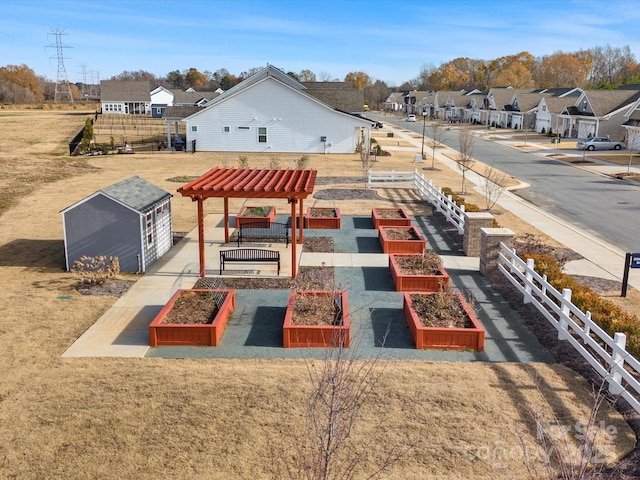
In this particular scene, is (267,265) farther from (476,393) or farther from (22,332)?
(476,393)

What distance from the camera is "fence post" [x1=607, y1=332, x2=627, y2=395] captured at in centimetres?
958

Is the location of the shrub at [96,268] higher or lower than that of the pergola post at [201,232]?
lower

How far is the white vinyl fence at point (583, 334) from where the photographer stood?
9.55m

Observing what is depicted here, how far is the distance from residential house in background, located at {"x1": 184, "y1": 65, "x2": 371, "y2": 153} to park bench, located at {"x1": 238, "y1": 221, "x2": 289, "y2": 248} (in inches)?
1084

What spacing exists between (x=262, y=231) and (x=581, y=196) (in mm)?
19149

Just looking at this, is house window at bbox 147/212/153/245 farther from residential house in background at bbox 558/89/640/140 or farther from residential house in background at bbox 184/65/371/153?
residential house in background at bbox 558/89/640/140

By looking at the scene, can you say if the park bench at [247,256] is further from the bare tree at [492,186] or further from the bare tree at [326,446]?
the bare tree at [492,186]

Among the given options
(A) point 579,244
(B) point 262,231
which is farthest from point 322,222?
(A) point 579,244

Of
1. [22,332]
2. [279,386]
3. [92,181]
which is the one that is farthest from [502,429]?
[92,181]

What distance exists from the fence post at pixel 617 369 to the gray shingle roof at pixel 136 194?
498 inches

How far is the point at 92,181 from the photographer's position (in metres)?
34.2

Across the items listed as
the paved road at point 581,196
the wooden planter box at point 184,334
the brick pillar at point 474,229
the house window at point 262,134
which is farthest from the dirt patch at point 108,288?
the house window at point 262,134

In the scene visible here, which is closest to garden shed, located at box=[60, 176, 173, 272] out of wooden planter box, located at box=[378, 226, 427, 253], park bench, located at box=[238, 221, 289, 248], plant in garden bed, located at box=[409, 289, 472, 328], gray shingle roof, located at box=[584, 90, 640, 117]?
park bench, located at box=[238, 221, 289, 248]

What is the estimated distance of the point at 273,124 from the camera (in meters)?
49.0
